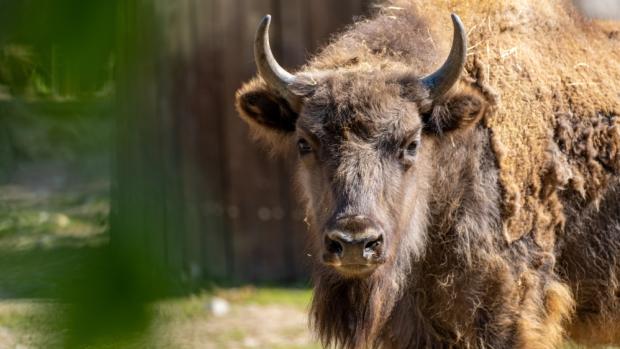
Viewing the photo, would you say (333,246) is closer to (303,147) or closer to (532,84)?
(303,147)

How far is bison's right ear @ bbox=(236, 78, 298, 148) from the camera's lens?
5656 millimetres

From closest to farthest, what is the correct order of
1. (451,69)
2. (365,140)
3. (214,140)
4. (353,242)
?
1. (353,242)
2. (365,140)
3. (451,69)
4. (214,140)

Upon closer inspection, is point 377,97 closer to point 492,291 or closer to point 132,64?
point 492,291

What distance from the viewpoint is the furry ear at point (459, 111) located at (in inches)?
211

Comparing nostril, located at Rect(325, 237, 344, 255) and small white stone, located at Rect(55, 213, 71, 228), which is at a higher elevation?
small white stone, located at Rect(55, 213, 71, 228)

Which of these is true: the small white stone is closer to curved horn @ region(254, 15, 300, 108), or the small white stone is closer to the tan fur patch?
curved horn @ region(254, 15, 300, 108)

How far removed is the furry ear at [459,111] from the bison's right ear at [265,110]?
905mm

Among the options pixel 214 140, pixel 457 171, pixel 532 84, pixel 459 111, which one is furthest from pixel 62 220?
pixel 214 140

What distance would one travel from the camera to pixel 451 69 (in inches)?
205

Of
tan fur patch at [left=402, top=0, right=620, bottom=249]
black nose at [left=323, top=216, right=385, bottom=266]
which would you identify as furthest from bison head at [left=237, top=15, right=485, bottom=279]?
tan fur patch at [left=402, top=0, right=620, bottom=249]

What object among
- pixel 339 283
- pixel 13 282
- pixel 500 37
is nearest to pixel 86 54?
pixel 13 282

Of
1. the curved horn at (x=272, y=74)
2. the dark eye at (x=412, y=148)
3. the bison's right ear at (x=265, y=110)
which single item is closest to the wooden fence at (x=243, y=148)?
the bison's right ear at (x=265, y=110)

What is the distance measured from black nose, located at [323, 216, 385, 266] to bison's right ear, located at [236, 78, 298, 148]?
1.13m

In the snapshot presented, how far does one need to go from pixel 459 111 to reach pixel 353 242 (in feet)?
4.00
